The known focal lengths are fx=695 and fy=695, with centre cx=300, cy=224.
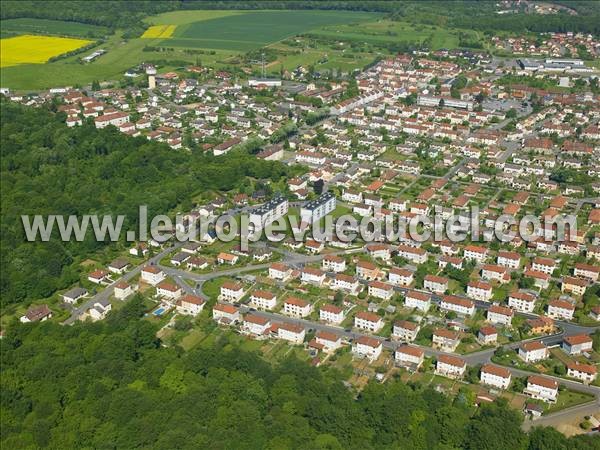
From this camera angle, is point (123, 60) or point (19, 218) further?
point (123, 60)

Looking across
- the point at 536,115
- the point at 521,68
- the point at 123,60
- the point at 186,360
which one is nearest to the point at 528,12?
the point at 521,68

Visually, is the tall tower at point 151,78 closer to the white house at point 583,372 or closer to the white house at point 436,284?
the white house at point 436,284

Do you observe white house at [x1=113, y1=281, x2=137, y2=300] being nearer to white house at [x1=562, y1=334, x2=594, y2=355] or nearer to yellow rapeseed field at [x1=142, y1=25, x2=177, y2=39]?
white house at [x1=562, y1=334, x2=594, y2=355]

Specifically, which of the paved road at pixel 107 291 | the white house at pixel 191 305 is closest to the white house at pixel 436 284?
the white house at pixel 191 305

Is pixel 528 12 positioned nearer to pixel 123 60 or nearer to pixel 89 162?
pixel 123 60

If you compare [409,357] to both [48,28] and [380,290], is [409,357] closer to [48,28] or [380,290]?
[380,290]

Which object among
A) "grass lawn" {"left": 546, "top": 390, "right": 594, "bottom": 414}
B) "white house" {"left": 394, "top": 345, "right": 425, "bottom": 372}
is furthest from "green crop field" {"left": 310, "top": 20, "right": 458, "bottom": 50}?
"grass lawn" {"left": 546, "top": 390, "right": 594, "bottom": 414}
